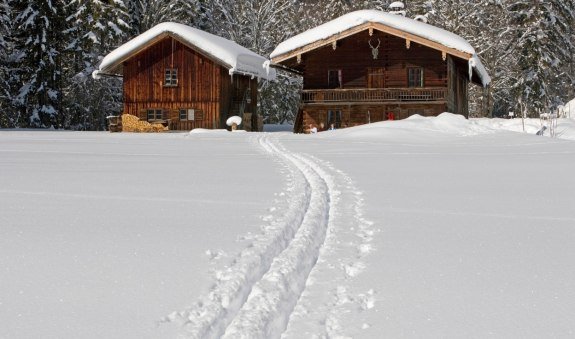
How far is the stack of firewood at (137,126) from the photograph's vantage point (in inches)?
1497

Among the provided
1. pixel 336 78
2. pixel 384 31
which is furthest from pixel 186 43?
pixel 384 31

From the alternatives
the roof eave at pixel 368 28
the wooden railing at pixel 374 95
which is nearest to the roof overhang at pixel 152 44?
the roof eave at pixel 368 28

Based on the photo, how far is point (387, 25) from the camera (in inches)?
1304

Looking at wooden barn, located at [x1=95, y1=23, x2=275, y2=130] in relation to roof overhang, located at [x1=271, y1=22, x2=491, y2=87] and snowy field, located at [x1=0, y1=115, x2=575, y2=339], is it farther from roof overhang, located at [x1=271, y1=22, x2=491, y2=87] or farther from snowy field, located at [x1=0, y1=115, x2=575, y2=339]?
snowy field, located at [x1=0, y1=115, x2=575, y2=339]

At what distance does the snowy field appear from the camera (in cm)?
436

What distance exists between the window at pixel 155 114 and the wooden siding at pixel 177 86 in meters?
0.25

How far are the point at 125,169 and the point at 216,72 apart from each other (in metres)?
26.3

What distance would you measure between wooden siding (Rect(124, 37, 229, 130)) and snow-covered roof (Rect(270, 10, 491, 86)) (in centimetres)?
650

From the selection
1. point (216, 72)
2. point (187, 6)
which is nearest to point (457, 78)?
point (216, 72)

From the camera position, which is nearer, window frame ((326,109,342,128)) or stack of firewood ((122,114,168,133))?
window frame ((326,109,342,128))

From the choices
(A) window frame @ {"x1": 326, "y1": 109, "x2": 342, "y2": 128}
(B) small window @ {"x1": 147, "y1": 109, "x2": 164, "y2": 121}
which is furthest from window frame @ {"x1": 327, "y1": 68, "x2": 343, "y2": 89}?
(B) small window @ {"x1": 147, "y1": 109, "x2": 164, "y2": 121}

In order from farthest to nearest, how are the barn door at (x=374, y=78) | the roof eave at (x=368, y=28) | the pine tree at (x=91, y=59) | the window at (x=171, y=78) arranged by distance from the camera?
the pine tree at (x=91, y=59) → the window at (x=171, y=78) → the barn door at (x=374, y=78) → the roof eave at (x=368, y=28)

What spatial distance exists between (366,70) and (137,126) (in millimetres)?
12738

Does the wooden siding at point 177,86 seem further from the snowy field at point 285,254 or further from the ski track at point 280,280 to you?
the ski track at point 280,280
